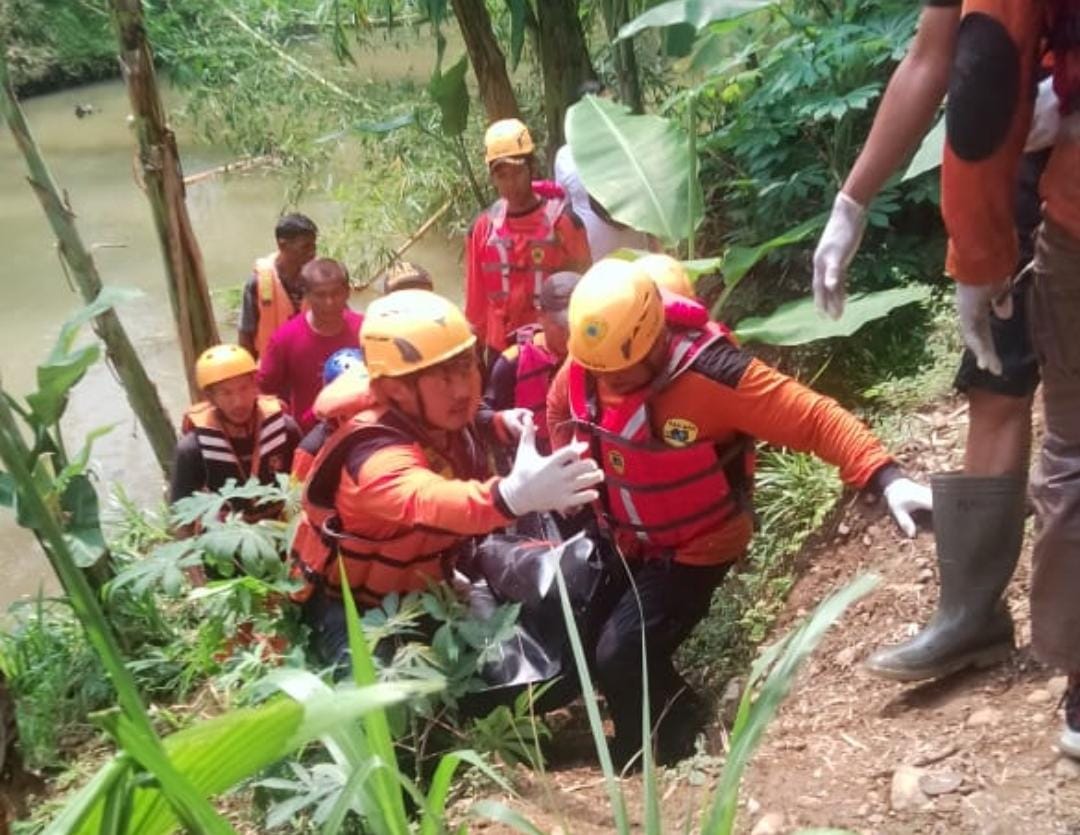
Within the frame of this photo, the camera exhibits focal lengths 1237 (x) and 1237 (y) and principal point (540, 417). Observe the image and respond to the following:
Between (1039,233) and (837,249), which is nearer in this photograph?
(1039,233)

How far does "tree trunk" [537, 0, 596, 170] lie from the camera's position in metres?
6.47

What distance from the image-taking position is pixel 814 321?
404cm

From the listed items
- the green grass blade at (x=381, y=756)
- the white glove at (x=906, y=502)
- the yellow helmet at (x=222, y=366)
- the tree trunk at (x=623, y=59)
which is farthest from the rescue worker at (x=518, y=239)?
the green grass blade at (x=381, y=756)

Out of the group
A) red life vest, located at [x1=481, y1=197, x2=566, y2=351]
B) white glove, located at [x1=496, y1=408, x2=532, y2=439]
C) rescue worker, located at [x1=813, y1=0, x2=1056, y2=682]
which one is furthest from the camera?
red life vest, located at [x1=481, y1=197, x2=566, y2=351]

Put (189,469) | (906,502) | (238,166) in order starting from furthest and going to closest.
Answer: (238,166), (189,469), (906,502)

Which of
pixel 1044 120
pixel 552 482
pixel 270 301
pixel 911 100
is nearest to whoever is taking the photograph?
pixel 1044 120

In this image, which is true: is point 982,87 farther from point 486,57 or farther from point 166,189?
point 486,57

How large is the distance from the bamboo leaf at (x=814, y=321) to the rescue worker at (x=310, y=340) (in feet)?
5.58

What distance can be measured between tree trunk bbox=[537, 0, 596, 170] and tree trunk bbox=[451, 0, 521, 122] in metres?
0.44

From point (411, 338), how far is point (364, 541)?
55cm

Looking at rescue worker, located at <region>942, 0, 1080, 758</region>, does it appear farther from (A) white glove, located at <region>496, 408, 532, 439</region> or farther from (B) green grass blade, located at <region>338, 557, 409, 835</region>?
(A) white glove, located at <region>496, 408, 532, 439</region>

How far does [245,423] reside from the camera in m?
4.66

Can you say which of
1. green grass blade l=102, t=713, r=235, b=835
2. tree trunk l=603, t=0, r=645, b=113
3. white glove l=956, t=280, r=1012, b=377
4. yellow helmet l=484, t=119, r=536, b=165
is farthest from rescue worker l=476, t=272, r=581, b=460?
green grass blade l=102, t=713, r=235, b=835

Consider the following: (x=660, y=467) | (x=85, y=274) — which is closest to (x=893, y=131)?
(x=660, y=467)
